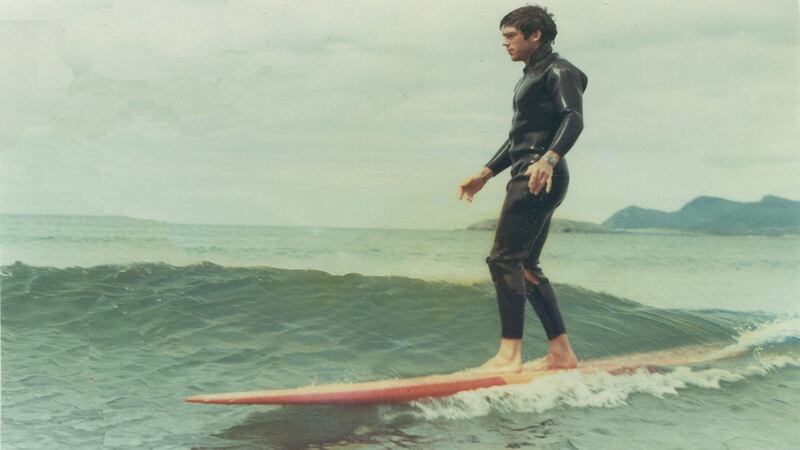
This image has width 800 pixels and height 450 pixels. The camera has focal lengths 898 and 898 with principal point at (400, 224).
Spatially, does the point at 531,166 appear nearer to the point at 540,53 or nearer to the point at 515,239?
the point at 515,239

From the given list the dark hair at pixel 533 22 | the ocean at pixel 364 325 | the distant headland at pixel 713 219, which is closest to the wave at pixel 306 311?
the ocean at pixel 364 325

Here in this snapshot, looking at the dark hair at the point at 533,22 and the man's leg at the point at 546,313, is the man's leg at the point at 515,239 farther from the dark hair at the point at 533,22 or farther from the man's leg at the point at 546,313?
the dark hair at the point at 533,22

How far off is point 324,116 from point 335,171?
0.94 ft

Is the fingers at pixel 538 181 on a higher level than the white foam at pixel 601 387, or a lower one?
higher

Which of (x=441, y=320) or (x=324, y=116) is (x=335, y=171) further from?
(x=441, y=320)

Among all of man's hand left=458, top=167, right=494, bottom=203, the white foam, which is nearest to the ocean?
the white foam

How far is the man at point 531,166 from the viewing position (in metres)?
3.96

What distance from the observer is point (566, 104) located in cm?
395

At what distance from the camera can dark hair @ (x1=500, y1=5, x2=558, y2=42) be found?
4098 mm

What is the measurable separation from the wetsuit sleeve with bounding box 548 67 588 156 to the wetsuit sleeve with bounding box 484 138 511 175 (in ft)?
0.98

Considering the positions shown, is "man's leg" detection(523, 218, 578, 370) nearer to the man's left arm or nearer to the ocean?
the ocean

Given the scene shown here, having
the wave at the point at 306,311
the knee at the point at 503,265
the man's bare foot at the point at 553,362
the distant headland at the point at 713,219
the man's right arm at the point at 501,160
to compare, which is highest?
the man's right arm at the point at 501,160

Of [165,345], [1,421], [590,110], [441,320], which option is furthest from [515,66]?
[1,421]

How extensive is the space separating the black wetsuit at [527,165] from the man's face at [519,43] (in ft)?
0.14
